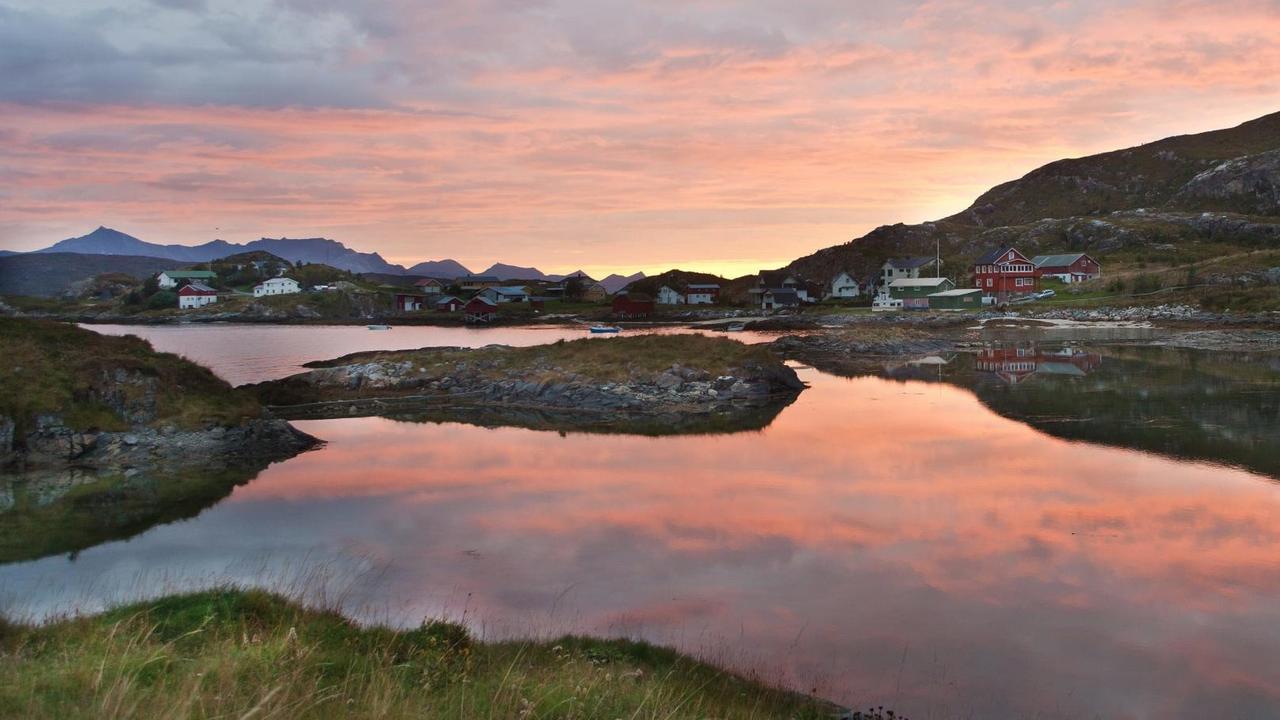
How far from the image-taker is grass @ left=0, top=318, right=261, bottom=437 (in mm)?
30125

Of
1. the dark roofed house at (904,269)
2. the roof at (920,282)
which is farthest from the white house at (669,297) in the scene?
the roof at (920,282)

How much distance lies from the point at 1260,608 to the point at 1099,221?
587 ft

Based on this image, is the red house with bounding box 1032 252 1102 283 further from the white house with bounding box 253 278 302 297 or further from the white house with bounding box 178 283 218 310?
the white house with bounding box 178 283 218 310

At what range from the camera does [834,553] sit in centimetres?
1962

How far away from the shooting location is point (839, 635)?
15.0 metres

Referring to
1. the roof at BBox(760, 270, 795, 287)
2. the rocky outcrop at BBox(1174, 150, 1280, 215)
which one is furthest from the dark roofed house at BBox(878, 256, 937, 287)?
the rocky outcrop at BBox(1174, 150, 1280, 215)

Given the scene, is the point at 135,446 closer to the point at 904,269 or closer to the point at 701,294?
the point at 904,269

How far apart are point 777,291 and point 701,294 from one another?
95.2 feet

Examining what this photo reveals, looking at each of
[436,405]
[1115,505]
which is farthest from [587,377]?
[1115,505]

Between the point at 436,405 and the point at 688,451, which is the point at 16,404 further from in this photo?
the point at 688,451

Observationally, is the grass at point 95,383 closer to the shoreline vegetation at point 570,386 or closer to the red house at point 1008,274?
the shoreline vegetation at point 570,386

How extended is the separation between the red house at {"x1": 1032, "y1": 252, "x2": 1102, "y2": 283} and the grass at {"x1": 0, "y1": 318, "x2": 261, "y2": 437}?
12983cm

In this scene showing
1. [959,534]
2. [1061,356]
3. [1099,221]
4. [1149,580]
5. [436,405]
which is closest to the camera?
[1149,580]

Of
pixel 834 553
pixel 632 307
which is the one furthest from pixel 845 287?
pixel 834 553
